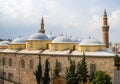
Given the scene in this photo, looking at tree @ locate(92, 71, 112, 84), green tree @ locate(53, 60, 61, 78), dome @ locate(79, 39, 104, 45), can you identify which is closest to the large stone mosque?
dome @ locate(79, 39, 104, 45)

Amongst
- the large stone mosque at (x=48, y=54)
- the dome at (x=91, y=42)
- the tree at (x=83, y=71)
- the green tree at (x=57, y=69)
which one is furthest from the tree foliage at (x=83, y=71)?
the dome at (x=91, y=42)

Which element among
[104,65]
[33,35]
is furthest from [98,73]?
[33,35]

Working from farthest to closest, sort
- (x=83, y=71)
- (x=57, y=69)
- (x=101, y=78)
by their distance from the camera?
(x=57, y=69) → (x=101, y=78) → (x=83, y=71)

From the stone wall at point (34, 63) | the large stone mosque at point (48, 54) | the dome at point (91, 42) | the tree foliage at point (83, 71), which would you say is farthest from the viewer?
the dome at point (91, 42)

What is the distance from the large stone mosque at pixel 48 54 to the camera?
2711 cm

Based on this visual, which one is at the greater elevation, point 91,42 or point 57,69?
point 91,42

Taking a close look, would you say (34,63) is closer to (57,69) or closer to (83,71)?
(57,69)

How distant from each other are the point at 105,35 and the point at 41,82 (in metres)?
14.5

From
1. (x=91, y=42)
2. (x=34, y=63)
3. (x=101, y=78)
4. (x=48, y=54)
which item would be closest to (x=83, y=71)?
(x=101, y=78)

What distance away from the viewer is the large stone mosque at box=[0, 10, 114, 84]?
27.1m

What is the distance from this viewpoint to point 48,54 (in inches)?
1201

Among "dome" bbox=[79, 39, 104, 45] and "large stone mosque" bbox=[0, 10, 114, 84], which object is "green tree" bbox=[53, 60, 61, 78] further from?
"dome" bbox=[79, 39, 104, 45]

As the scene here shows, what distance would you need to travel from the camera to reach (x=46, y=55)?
3073 centimetres

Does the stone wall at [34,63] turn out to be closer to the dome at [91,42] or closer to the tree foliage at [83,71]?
the dome at [91,42]
